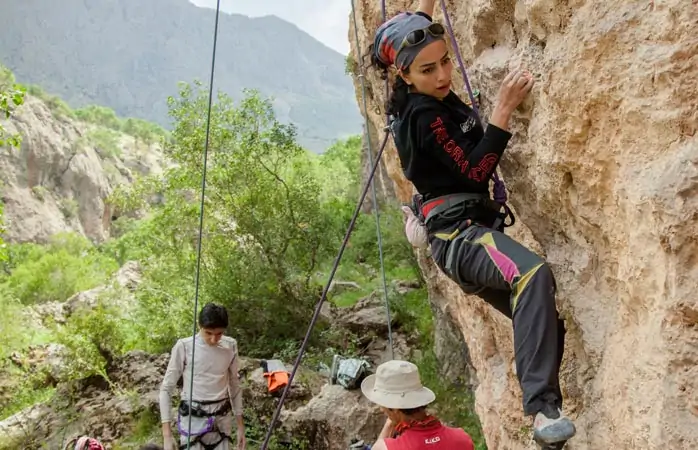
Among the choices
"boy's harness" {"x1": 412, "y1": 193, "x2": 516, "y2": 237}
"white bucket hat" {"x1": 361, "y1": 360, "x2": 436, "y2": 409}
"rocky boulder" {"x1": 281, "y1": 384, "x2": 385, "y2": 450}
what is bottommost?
"rocky boulder" {"x1": 281, "y1": 384, "x2": 385, "y2": 450}

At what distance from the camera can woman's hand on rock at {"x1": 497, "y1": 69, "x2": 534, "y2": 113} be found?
94.1 inches

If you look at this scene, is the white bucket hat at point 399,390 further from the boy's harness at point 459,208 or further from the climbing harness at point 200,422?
the climbing harness at point 200,422

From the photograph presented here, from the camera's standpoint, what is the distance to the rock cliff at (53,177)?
4000cm

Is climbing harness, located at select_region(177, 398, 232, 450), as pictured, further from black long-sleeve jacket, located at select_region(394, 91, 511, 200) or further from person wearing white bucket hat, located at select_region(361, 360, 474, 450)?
black long-sleeve jacket, located at select_region(394, 91, 511, 200)

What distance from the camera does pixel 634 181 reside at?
1942 mm

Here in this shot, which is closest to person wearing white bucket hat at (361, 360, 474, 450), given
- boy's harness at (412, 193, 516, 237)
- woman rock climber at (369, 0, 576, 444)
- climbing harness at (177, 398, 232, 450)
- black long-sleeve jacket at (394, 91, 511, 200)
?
woman rock climber at (369, 0, 576, 444)

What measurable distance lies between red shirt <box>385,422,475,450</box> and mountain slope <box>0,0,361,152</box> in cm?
11376

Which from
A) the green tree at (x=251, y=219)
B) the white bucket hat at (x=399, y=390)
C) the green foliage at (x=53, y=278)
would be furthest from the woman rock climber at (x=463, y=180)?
the green foliage at (x=53, y=278)

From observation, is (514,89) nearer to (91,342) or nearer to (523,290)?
(523,290)

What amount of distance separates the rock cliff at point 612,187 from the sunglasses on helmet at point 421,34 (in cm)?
38

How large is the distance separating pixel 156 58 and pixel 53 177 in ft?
360

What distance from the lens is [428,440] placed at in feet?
7.82

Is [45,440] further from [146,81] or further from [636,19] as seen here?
[146,81]

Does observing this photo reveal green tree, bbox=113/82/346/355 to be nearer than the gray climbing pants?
No
